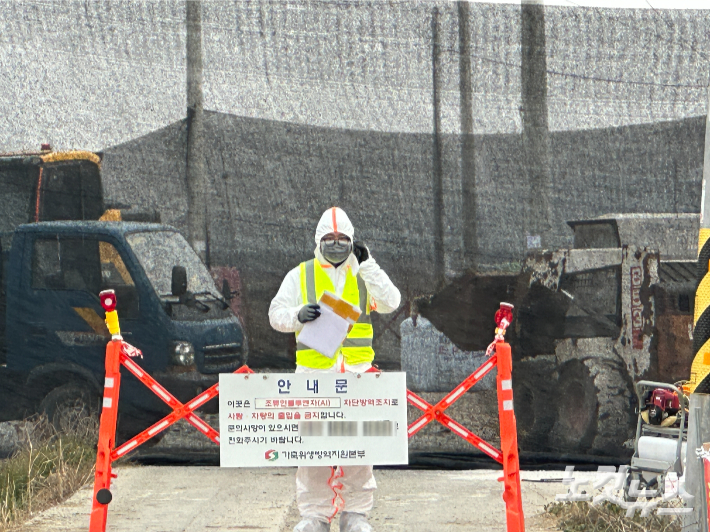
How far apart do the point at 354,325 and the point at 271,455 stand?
790 mm

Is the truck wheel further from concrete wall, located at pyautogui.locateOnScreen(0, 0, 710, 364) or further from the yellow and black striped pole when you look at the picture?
the yellow and black striped pole

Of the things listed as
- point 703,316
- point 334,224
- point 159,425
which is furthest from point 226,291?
point 703,316

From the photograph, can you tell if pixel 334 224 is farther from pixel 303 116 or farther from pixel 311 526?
pixel 303 116

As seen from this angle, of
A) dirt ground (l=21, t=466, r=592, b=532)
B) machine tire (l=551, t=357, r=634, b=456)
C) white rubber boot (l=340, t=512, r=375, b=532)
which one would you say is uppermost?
→ machine tire (l=551, t=357, r=634, b=456)

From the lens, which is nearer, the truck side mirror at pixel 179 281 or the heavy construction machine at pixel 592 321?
the truck side mirror at pixel 179 281

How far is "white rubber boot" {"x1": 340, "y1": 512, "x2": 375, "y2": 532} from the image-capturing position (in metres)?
5.32

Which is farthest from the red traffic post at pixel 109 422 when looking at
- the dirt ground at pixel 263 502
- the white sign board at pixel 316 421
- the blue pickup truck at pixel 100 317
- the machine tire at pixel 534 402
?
the machine tire at pixel 534 402

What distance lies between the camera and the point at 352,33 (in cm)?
703

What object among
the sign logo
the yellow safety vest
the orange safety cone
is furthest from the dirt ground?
the yellow safety vest

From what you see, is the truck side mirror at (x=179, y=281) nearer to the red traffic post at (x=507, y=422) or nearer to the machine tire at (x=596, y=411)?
the red traffic post at (x=507, y=422)

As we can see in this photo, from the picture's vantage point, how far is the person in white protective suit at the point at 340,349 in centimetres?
538

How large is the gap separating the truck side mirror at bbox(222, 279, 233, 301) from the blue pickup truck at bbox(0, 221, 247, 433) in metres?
0.01

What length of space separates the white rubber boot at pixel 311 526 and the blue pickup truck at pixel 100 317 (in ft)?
6.25

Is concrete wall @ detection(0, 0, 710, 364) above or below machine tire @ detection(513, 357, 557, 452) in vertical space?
above
